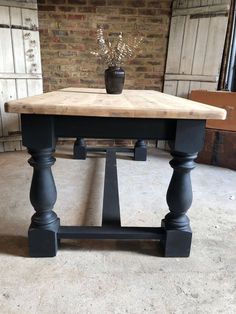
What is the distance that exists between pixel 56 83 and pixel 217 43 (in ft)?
6.73

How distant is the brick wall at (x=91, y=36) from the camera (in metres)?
3.20

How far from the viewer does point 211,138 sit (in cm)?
293

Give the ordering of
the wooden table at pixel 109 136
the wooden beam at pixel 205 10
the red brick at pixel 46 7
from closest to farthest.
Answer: the wooden table at pixel 109 136 → the wooden beam at pixel 205 10 → the red brick at pixel 46 7

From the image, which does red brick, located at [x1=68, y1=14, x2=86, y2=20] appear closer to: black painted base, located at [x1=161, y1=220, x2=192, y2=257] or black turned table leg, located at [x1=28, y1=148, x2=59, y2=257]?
black turned table leg, located at [x1=28, y1=148, x2=59, y2=257]

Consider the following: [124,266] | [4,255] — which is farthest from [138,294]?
[4,255]

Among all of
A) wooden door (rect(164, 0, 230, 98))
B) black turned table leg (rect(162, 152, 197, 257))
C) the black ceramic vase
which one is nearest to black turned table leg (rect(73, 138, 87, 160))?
the black ceramic vase

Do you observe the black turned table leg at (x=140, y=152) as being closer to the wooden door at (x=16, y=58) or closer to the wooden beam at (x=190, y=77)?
the wooden beam at (x=190, y=77)

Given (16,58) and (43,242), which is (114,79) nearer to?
(43,242)

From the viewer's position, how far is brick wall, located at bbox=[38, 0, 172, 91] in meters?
3.20

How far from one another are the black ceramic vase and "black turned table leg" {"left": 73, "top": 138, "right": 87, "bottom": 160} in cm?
116

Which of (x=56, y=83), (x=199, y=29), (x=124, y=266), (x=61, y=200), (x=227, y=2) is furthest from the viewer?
(x=56, y=83)

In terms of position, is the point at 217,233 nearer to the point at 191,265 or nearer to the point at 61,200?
the point at 191,265

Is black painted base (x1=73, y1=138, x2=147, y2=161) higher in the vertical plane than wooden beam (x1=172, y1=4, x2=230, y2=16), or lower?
lower

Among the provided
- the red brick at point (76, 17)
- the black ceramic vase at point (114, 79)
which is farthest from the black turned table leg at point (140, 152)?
the red brick at point (76, 17)
